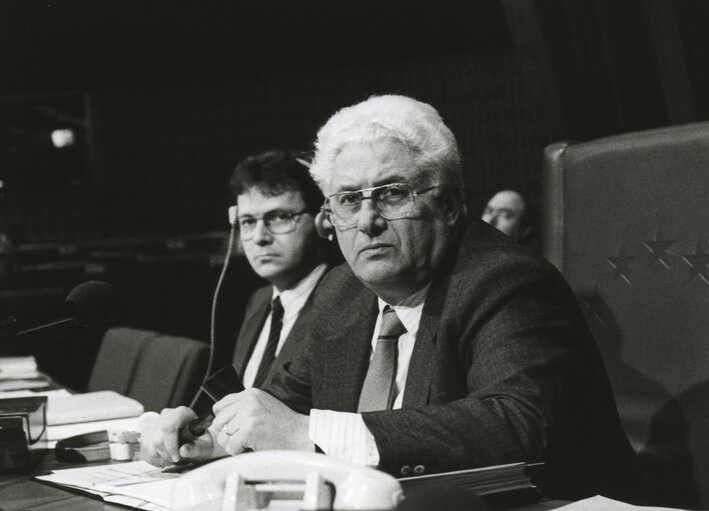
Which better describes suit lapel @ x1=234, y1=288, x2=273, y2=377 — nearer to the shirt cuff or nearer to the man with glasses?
the man with glasses

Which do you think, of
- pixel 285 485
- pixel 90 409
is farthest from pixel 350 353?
pixel 90 409

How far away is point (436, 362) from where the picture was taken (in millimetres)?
1581

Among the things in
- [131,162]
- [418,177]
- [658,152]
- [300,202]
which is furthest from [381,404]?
[131,162]

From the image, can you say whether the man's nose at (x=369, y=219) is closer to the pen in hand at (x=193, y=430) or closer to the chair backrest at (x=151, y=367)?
the pen in hand at (x=193, y=430)

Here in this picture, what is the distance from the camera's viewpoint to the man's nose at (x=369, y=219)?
1.71m

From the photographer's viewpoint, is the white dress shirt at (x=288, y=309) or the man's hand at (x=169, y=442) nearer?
the man's hand at (x=169, y=442)

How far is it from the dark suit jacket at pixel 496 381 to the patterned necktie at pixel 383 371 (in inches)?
1.5

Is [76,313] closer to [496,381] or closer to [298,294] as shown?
[496,381]

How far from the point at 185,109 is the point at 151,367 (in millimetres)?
5398

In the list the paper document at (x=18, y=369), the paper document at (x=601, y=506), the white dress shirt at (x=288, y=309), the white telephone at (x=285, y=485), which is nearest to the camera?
the white telephone at (x=285, y=485)

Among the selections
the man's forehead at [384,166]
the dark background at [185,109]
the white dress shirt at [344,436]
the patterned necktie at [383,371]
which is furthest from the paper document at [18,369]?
the dark background at [185,109]

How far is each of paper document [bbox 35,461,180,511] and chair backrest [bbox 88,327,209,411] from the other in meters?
0.96

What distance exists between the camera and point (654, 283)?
1.70m

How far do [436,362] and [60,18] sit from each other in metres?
5.55
